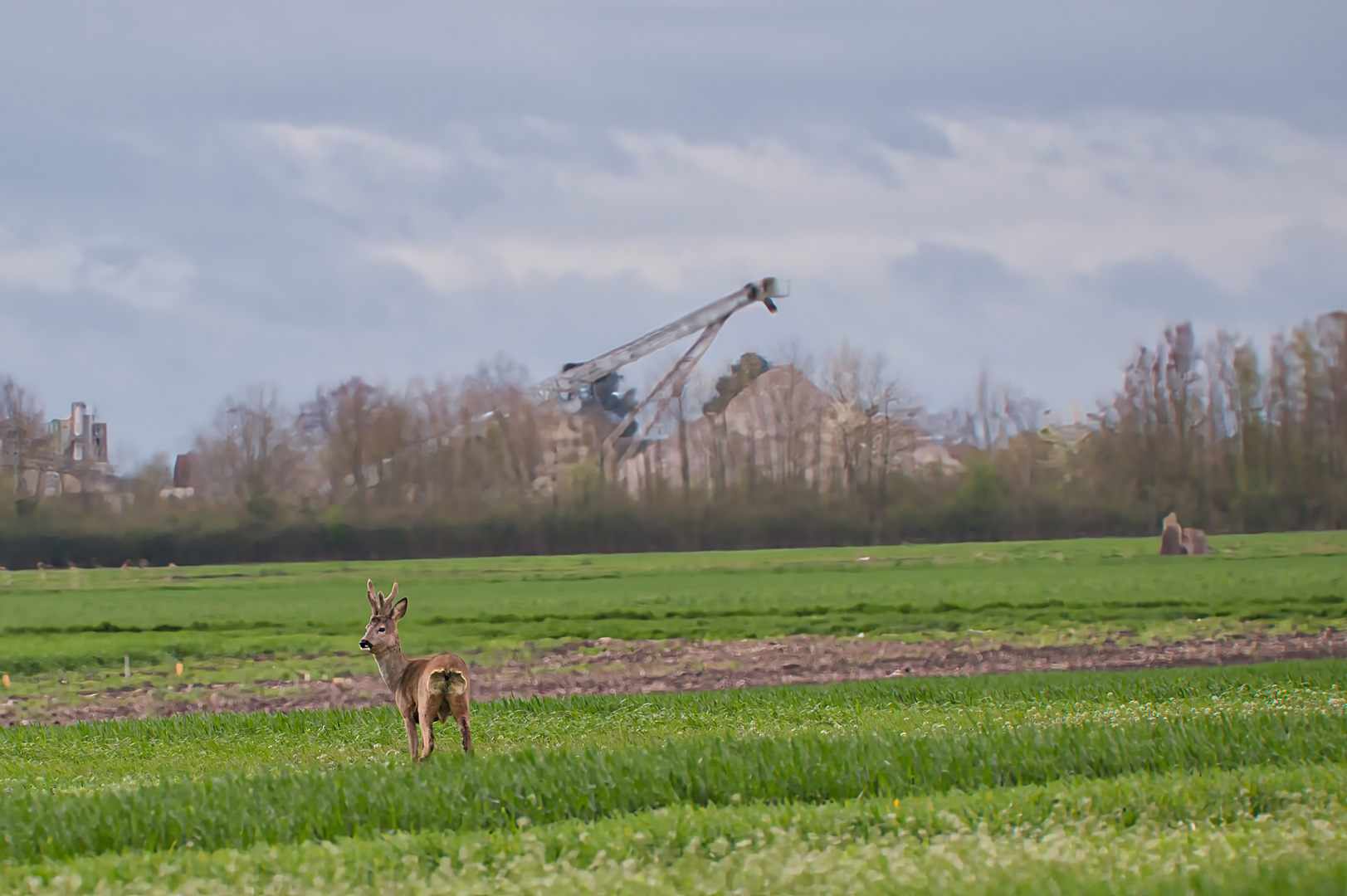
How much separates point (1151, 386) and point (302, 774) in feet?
240

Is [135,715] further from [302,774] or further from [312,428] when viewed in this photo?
[312,428]

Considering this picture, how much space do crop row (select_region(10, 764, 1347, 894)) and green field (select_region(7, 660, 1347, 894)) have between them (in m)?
0.02

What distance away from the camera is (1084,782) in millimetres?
7738

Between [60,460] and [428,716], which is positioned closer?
[428,716]

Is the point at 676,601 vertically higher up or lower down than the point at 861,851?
lower down

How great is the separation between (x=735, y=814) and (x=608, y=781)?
1.19 m

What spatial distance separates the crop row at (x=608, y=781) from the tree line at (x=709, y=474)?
53.8m

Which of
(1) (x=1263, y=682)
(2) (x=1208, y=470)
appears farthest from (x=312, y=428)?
(1) (x=1263, y=682)

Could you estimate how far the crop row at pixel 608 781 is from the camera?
7.34 metres

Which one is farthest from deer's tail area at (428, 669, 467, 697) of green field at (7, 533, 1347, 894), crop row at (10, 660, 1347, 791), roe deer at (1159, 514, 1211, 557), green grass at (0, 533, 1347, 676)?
roe deer at (1159, 514, 1211, 557)

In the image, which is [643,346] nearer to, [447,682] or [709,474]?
[709,474]

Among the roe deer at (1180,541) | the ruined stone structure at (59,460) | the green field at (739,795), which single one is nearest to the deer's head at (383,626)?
the green field at (739,795)

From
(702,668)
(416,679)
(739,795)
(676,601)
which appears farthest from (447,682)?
(676,601)

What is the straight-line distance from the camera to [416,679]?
9.64m
